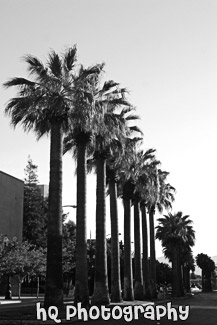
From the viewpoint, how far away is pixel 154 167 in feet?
148

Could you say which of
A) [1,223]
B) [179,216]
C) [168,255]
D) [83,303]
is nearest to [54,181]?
[83,303]

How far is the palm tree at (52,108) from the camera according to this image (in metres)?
23.7

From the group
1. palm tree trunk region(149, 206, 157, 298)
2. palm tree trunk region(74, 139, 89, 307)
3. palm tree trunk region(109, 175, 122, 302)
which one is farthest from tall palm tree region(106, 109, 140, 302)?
palm tree trunk region(149, 206, 157, 298)

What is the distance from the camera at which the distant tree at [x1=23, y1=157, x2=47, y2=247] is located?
231 feet

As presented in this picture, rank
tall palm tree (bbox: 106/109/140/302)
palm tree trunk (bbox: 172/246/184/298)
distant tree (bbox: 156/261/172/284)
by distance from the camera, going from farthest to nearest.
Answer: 1. distant tree (bbox: 156/261/172/284)
2. palm tree trunk (bbox: 172/246/184/298)
3. tall palm tree (bbox: 106/109/140/302)

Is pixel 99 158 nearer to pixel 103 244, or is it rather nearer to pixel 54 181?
pixel 103 244

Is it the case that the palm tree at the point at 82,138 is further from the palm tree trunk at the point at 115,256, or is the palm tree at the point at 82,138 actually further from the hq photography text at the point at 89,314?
the palm tree trunk at the point at 115,256

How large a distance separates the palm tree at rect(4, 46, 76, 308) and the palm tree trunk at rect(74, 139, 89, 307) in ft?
10.8

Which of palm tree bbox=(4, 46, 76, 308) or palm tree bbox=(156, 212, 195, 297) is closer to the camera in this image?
palm tree bbox=(4, 46, 76, 308)

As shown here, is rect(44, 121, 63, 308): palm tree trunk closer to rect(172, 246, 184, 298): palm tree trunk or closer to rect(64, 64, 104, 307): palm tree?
rect(64, 64, 104, 307): palm tree

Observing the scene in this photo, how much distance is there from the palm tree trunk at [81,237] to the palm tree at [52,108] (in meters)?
3.30

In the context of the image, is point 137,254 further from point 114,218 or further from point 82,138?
point 82,138

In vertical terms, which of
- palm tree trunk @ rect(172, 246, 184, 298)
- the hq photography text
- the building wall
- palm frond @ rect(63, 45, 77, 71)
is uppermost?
palm frond @ rect(63, 45, 77, 71)

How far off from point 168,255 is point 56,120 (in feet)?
179
